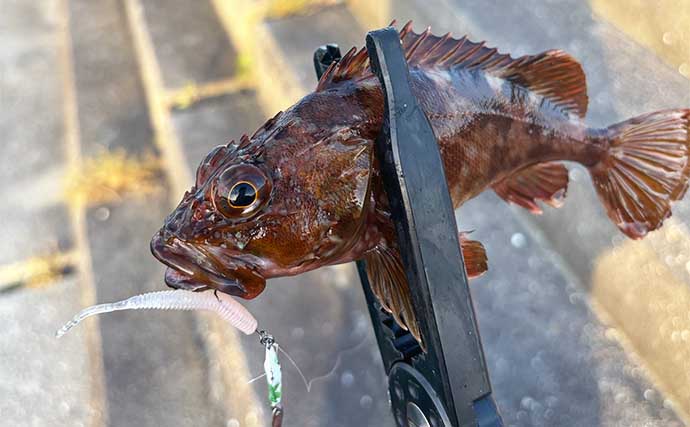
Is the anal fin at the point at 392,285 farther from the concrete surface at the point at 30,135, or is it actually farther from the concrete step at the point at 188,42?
the concrete surface at the point at 30,135

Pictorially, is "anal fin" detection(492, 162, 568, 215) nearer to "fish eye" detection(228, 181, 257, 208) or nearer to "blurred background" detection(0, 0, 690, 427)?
"fish eye" detection(228, 181, 257, 208)

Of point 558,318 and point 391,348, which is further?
point 558,318

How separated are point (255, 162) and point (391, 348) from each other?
16.7 inches

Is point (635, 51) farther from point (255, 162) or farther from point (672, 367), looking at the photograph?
point (255, 162)

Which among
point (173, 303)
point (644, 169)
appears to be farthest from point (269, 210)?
point (644, 169)

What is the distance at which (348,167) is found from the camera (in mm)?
884

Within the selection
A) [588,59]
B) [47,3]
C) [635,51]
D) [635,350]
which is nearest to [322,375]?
[635,350]

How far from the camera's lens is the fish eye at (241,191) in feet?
2.76

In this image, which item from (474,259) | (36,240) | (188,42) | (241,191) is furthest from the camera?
(188,42)

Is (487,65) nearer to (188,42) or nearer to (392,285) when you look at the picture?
(392,285)

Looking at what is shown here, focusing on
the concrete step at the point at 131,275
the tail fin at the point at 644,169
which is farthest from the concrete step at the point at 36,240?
the tail fin at the point at 644,169

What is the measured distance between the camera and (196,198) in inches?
34.7

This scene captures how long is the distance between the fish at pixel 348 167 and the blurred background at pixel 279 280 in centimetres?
90

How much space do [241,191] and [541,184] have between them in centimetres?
Result: 67
